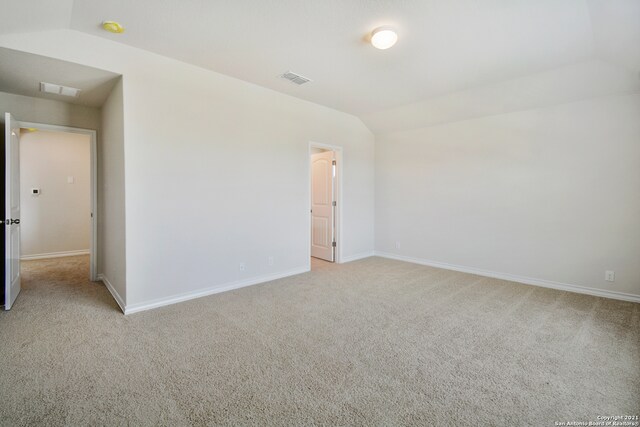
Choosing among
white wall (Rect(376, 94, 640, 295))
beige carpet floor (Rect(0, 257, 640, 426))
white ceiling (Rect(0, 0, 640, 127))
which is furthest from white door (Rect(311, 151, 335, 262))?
beige carpet floor (Rect(0, 257, 640, 426))

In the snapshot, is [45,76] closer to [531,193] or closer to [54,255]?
[54,255]

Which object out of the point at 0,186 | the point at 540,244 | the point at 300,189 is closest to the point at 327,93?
the point at 300,189

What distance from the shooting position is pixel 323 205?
5.65 meters

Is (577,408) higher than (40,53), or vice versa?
(40,53)

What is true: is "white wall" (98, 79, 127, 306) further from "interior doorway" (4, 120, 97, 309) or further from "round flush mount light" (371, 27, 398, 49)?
"round flush mount light" (371, 27, 398, 49)

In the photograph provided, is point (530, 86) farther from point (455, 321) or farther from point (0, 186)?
point (0, 186)

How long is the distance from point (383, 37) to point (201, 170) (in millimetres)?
2455

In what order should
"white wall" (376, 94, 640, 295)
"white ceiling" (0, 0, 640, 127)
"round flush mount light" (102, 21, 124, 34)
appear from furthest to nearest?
"white wall" (376, 94, 640, 295) < "round flush mount light" (102, 21, 124, 34) < "white ceiling" (0, 0, 640, 127)

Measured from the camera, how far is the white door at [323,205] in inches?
214

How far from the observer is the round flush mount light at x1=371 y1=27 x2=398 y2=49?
2.58m

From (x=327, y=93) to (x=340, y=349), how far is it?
3.46m

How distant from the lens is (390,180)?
5.76 m

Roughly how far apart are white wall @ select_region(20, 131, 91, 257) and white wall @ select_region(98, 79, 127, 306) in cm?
148

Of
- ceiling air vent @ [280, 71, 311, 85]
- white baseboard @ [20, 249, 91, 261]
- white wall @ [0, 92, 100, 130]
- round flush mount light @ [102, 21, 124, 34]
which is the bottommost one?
white baseboard @ [20, 249, 91, 261]
